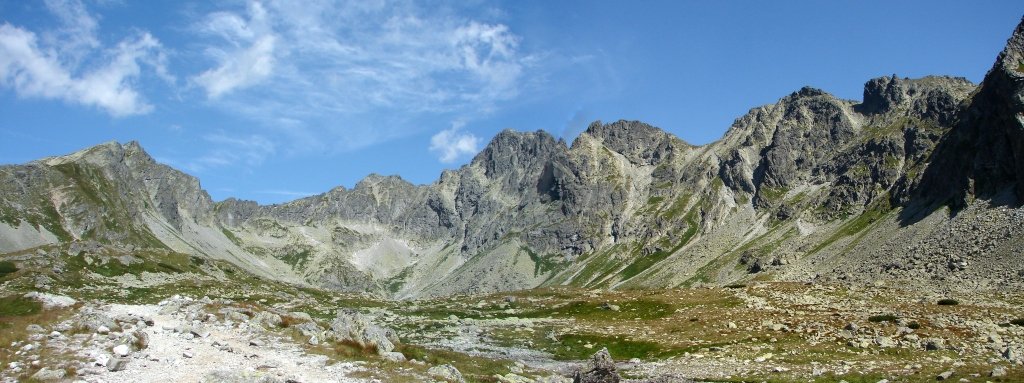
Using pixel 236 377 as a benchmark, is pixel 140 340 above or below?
above

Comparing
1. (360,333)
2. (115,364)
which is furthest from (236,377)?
(360,333)

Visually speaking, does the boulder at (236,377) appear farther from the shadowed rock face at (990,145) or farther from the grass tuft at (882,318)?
the shadowed rock face at (990,145)

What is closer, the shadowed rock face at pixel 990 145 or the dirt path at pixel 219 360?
the dirt path at pixel 219 360

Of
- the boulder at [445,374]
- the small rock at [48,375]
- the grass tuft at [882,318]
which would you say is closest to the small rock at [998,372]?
the grass tuft at [882,318]

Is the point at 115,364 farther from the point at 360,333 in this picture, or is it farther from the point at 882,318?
the point at 882,318

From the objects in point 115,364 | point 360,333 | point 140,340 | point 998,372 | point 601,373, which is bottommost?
point 998,372

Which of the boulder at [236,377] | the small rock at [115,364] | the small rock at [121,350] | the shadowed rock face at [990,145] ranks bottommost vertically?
the boulder at [236,377]

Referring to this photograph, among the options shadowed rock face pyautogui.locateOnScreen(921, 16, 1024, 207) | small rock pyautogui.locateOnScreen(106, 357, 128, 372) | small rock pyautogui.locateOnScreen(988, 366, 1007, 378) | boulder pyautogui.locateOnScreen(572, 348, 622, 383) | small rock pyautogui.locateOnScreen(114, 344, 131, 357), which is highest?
shadowed rock face pyautogui.locateOnScreen(921, 16, 1024, 207)

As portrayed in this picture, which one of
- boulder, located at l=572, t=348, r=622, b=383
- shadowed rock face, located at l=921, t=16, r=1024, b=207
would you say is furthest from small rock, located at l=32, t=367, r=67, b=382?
shadowed rock face, located at l=921, t=16, r=1024, b=207

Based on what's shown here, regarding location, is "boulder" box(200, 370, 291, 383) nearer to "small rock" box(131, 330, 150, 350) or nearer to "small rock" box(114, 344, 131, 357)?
"small rock" box(114, 344, 131, 357)

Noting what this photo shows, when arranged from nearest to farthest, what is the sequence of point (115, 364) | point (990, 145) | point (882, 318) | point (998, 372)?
point (115, 364) < point (998, 372) < point (882, 318) < point (990, 145)

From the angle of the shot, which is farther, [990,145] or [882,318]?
[990,145]

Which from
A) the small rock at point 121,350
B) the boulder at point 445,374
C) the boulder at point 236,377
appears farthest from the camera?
the boulder at point 445,374

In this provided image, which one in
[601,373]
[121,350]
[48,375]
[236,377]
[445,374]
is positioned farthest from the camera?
[445,374]
